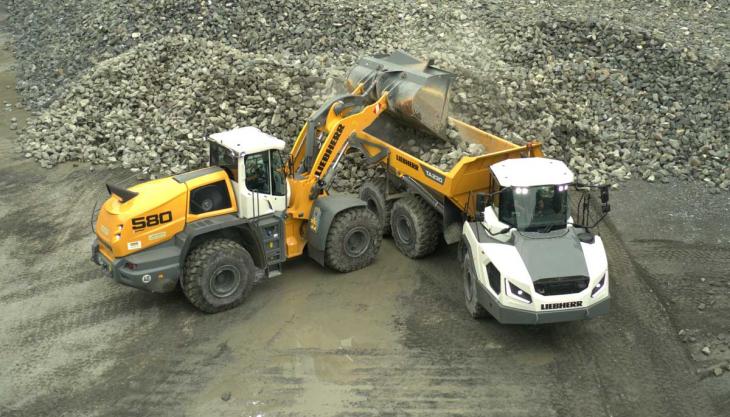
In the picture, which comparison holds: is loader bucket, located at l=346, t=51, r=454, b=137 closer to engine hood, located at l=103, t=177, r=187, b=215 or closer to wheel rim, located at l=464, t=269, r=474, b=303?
wheel rim, located at l=464, t=269, r=474, b=303

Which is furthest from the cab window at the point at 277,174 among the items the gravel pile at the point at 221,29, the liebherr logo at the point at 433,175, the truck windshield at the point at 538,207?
the gravel pile at the point at 221,29

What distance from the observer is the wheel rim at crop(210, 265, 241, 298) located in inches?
367

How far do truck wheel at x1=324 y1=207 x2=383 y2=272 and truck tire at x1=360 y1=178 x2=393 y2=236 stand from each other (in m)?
0.76

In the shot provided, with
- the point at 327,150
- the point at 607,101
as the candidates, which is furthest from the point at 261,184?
the point at 607,101

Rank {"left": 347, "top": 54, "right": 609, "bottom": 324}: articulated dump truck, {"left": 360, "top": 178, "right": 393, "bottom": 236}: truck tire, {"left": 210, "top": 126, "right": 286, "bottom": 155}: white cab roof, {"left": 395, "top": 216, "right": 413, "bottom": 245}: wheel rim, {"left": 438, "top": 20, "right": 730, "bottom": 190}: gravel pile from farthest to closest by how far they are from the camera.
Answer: {"left": 438, "top": 20, "right": 730, "bottom": 190}: gravel pile < {"left": 360, "top": 178, "right": 393, "bottom": 236}: truck tire < {"left": 395, "top": 216, "right": 413, "bottom": 245}: wheel rim < {"left": 210, "top": 126, "right": 286, "bottom": 155}: white cab roof < {"left": 347, "top": 54, "right": 609, "bottom": 324}: articulated dump truck

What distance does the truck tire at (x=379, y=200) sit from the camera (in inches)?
448

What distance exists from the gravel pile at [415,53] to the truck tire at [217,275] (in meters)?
3.46

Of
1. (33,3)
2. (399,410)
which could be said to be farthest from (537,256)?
(33,3)

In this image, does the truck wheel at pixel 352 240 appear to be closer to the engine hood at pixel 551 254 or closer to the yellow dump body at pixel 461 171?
the yellow dump body at pixel 461 171

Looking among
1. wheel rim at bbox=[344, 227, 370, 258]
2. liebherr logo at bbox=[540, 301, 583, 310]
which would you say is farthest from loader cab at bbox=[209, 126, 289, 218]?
liebherr logo at bbox=[540, 301, 583, 310]

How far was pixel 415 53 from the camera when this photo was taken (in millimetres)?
15461

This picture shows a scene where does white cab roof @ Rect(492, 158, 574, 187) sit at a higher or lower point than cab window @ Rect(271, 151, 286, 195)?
higher

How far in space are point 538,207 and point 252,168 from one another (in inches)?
142

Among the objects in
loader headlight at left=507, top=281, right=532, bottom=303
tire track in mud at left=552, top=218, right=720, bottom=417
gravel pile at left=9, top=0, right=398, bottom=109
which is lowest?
tire track in mud at left=552, top=218, right=720, bottom=417
